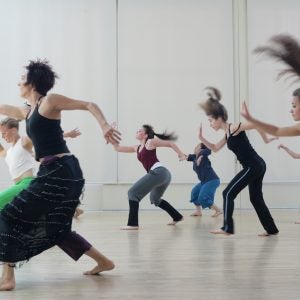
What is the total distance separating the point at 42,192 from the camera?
9.70 ft

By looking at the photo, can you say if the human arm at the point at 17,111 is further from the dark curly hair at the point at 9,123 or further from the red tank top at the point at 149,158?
the red tank top at the point at 149,158

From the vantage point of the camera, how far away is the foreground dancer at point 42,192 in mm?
2902

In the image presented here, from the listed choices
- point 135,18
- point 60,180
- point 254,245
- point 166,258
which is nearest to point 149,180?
point 254,245

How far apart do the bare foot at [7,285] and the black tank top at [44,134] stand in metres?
0.63

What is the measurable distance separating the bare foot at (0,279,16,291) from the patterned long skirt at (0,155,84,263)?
Answer: 0.37 feet

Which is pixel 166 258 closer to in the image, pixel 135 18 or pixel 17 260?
pixel 17 260

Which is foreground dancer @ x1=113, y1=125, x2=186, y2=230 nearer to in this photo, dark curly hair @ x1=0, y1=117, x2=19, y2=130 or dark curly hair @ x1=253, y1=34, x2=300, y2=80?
dark curly hair @ x1=0, y1=117, x2=19, y2=130

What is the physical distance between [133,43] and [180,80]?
2.99 ft

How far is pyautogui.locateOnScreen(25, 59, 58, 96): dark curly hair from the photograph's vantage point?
3.10m

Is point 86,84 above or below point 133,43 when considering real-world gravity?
below

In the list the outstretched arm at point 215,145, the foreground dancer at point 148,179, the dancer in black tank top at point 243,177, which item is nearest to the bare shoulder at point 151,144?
the foreground dancer at point 148,179

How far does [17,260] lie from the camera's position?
2916mm

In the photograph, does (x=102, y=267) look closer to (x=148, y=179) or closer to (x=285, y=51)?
(x=285, y=51)

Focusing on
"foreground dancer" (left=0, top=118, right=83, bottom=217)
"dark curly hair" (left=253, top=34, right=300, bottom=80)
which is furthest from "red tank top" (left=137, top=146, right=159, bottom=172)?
"dark curly hair" (left=253, top=34, right=300, bottom=80)
